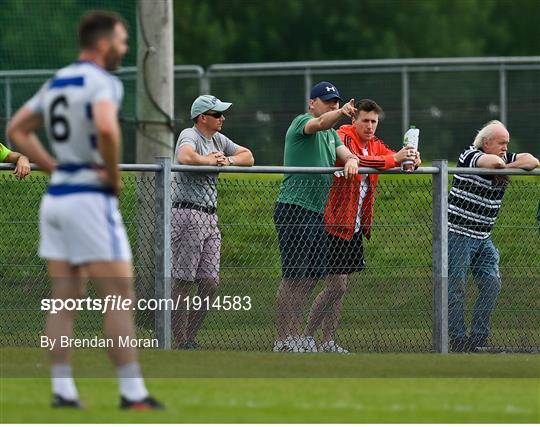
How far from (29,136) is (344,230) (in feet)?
14.0

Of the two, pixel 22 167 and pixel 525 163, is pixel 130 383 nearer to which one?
pixel 22 167

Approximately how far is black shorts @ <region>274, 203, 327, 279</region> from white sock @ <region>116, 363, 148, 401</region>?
4.14 metres

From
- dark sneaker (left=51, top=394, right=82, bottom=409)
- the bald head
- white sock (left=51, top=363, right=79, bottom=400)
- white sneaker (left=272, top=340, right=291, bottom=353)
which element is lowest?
white sneaker (left=272, top=340, right=291, bottom=353)

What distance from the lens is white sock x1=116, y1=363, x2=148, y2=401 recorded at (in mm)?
8141

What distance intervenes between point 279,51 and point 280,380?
32255mm

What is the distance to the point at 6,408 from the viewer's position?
8336 mm

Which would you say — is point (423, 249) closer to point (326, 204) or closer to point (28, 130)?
point (326, 204)

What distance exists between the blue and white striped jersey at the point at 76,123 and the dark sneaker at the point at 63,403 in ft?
3.48

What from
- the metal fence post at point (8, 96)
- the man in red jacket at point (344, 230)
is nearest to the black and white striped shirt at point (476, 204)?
the man in red jacket at point (344, 230)

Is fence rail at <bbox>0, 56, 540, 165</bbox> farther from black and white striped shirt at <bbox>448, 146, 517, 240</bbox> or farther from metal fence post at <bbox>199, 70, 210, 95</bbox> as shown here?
black and white striped shirt at <bbox>448, 146, 517, 240</bbox>

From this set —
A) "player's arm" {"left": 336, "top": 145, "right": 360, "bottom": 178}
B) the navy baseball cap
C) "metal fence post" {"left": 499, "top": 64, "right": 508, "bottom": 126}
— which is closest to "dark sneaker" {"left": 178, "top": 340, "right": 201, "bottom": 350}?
"player's arm" {"left": 336, "top": 145, "right": 360, "bottom": 178}

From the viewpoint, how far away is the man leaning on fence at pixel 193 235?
39.8ft

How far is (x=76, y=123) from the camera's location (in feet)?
26.8

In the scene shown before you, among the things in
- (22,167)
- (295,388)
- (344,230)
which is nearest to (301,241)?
(344,230)
